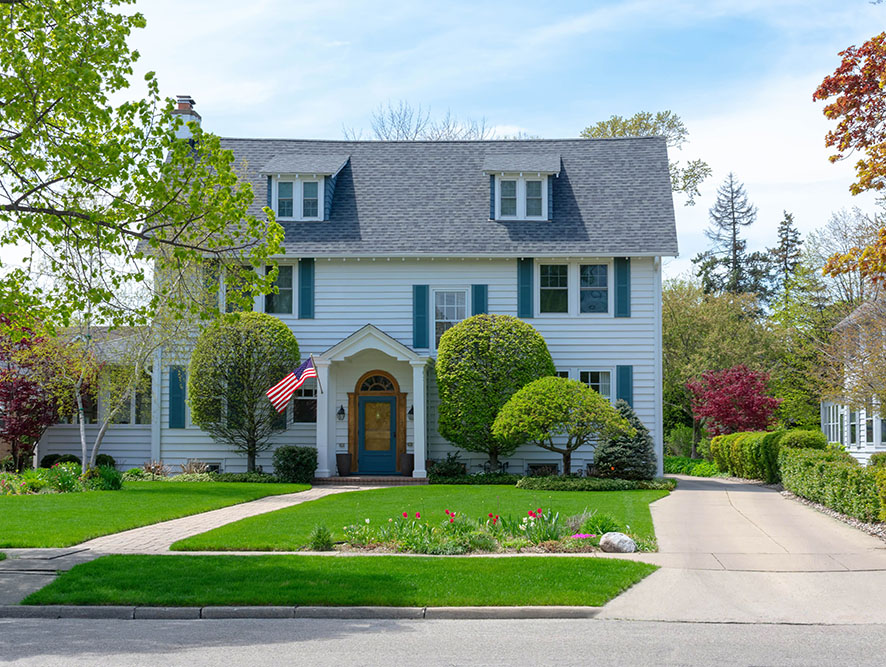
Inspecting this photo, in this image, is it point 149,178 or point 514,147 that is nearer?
point 149,178

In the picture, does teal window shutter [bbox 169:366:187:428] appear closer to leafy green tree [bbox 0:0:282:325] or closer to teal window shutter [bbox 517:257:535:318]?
teal window shutter [bbox 517:257:535:318]

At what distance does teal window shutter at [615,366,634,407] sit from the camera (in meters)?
24.3

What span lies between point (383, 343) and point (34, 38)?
13110mm

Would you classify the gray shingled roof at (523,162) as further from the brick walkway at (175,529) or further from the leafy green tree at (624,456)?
the brick walkway at (175,529)

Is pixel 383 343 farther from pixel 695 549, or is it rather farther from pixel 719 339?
pixel 719 339

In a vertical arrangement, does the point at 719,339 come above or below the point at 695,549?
above

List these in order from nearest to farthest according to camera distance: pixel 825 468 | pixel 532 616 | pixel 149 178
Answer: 1. pixel 532 616
2. pixel 149 178
3. pixel 825 468

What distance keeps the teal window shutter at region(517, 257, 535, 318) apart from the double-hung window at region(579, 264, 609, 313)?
133 centimetres

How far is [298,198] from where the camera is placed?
25.8m

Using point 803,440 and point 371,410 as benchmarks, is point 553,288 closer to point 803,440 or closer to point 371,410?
point 371,410

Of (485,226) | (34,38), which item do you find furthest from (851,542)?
(485,226)

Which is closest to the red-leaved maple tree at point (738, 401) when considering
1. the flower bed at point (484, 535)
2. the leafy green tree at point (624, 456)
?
the leafy green tree at point (624, 456)

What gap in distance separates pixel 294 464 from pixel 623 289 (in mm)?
9612

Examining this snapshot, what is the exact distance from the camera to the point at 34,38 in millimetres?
11602
